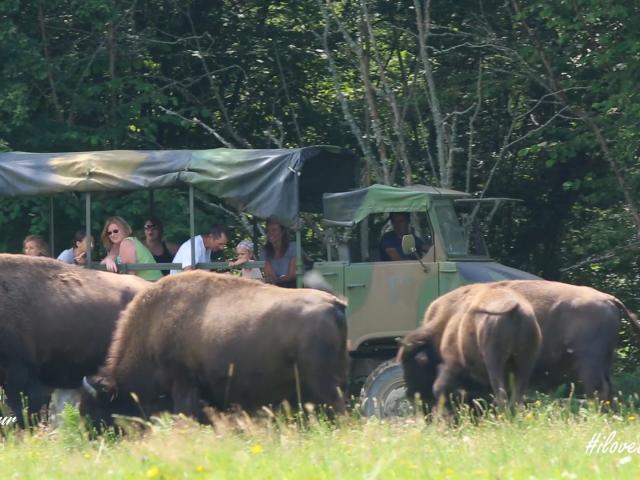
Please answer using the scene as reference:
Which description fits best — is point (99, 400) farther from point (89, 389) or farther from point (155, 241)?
point (155, 241)

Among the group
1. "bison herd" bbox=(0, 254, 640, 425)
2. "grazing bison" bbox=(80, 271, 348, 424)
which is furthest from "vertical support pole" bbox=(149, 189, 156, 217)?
"grazing bison" bbox=(80, 271, 348, 424)

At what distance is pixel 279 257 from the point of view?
43.8 ft

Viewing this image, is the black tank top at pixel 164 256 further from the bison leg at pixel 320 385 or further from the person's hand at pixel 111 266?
the bison leg at pixel 320 385

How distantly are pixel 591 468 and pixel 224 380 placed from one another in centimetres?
421

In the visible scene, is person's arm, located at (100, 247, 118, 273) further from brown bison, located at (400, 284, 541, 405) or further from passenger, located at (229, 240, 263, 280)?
brown bison, located at (400, 284, 541, 405)

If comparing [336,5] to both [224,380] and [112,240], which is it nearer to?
[112,240]

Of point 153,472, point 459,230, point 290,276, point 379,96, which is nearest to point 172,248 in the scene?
point 290,276

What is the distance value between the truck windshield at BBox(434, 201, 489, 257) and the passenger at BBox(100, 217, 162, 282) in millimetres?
2975

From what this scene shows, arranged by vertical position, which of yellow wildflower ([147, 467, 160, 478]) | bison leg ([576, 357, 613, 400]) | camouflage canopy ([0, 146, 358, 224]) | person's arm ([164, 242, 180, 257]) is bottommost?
bison leg ([576, 357, 613, 400])

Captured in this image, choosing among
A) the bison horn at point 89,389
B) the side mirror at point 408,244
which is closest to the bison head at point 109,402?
the bison horn at point 89,389

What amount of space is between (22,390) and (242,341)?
2179 millimetres

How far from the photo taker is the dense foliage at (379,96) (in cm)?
1670

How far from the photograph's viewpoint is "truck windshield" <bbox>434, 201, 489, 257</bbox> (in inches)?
512

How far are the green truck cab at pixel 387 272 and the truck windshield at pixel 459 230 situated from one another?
0.01 metres
